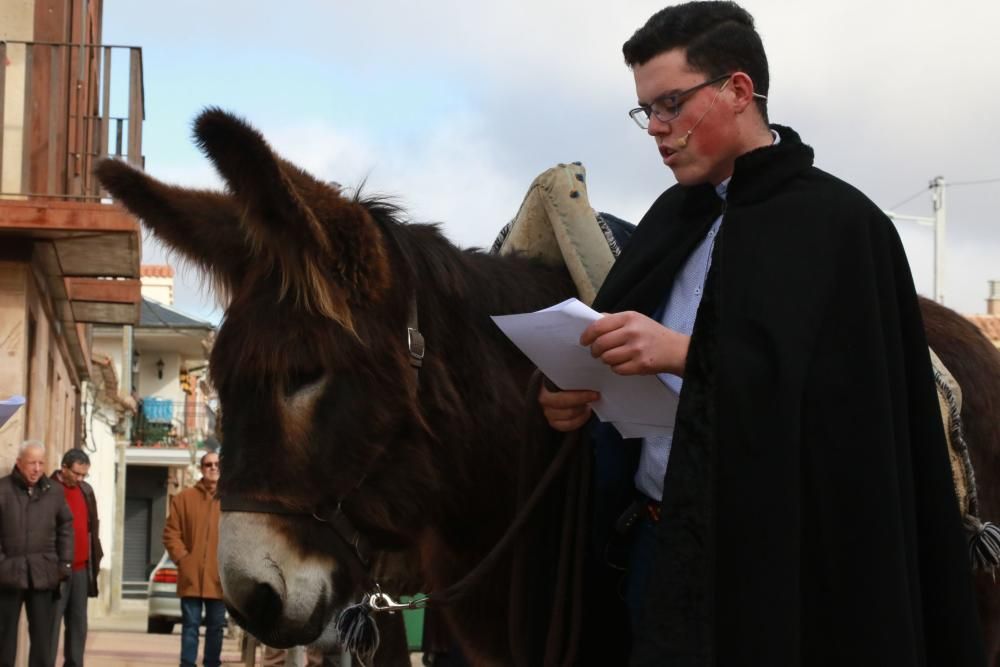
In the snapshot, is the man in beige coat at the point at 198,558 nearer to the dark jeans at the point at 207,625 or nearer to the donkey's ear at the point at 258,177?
the dark jeans at the point at 207,625

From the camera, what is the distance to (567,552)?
350 cm

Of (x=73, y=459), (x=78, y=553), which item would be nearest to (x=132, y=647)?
(x=78, y=553)

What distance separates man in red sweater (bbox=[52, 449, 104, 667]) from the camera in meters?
13.0

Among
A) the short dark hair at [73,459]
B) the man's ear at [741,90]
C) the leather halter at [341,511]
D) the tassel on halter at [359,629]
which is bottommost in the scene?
the tassel on halter at [359,629]

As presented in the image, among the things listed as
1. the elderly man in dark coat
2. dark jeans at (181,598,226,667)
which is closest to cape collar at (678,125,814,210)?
the elderly man in dark coat

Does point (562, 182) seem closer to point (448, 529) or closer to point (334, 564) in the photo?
point (448, 529)

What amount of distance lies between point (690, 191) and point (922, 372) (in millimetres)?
686

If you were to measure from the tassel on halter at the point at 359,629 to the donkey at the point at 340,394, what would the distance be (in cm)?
8

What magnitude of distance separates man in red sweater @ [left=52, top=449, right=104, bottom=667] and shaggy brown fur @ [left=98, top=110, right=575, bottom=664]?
9533 mm

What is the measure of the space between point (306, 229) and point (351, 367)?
314mm

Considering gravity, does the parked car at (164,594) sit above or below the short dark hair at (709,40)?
below

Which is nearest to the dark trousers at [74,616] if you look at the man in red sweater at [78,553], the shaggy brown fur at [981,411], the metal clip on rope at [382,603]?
the man in red sweater at [78,553]

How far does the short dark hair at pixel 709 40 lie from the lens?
10.5 ft

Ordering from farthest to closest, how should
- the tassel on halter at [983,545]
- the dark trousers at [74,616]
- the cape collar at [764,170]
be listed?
the dark trousers at [74,616]
the tassel on halter at [983,545]
the cape collar at [764,170]
